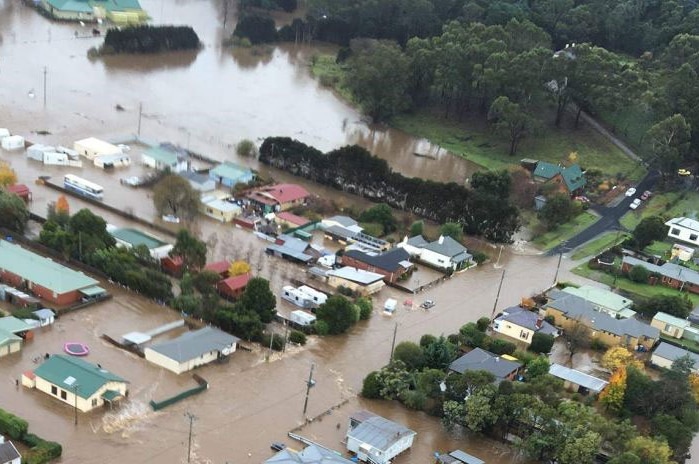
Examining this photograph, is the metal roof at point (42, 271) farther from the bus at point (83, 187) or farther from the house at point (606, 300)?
the house at point (606, 300)

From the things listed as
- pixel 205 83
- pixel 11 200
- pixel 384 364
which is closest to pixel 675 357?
pixel 384 364

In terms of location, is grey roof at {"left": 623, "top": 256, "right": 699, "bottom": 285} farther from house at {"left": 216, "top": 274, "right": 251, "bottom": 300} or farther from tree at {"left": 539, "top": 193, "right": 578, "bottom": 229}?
house at {"left": 216, "top": 274, "right": 251, "bottom": 300}

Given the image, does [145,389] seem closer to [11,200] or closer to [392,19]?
[11,200]

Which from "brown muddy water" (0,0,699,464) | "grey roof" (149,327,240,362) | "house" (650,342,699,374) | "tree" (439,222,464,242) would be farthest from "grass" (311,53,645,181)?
"grey roof" (149,327,240,362)

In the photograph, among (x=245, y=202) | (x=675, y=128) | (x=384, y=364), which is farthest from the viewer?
(x=675, y=128)

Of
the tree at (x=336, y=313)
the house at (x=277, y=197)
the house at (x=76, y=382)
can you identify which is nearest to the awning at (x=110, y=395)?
the house at (x=76, y=382)

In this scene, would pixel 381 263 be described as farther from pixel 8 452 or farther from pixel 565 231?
pixel 8 452
